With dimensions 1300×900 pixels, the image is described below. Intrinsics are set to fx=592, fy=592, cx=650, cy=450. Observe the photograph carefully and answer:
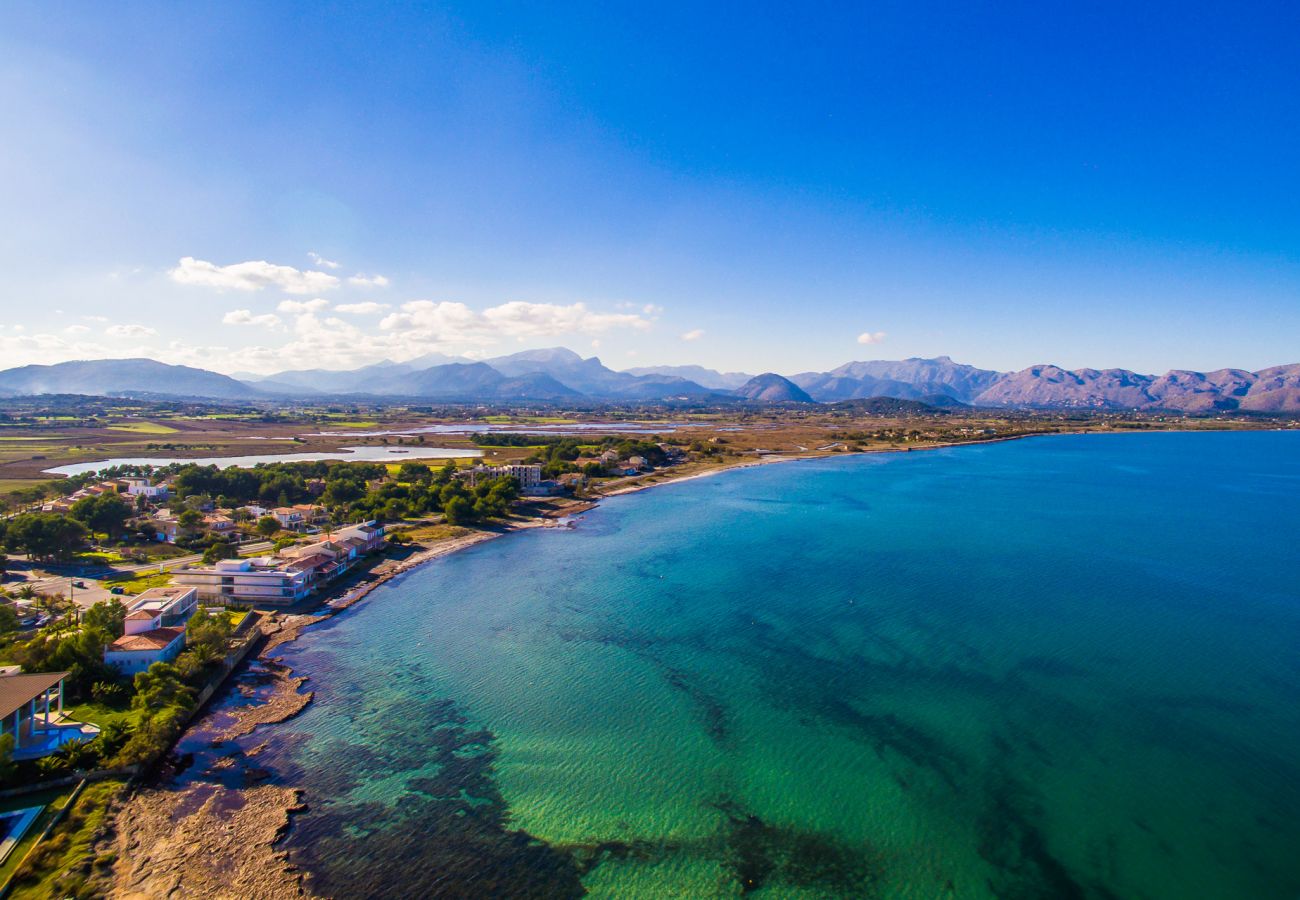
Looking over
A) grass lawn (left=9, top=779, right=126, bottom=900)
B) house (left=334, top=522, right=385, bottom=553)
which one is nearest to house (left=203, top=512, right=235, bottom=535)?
house (left=334, top=522, right=385, bottom=553)

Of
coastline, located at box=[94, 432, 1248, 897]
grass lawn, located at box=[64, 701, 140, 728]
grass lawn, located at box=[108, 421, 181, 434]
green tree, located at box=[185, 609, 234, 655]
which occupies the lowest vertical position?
coastline, located at box=[94, 432, 1248, 897]

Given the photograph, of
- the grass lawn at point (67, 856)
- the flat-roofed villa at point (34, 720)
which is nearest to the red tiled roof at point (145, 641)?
the flat-roofed villa at point (34, 720)

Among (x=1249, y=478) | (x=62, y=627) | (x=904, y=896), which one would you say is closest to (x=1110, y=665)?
(x=904, y=896)

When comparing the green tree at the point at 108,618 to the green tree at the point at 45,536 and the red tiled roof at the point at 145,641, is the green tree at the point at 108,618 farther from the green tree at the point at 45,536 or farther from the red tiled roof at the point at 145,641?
the green tree at the point at 45,536

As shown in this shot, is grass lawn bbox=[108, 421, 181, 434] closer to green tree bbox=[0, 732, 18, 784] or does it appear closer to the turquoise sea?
the turquoise sea

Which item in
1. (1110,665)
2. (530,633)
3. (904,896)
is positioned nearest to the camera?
(904,896)

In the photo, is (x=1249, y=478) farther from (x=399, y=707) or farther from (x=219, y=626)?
(x=219, y=626)
